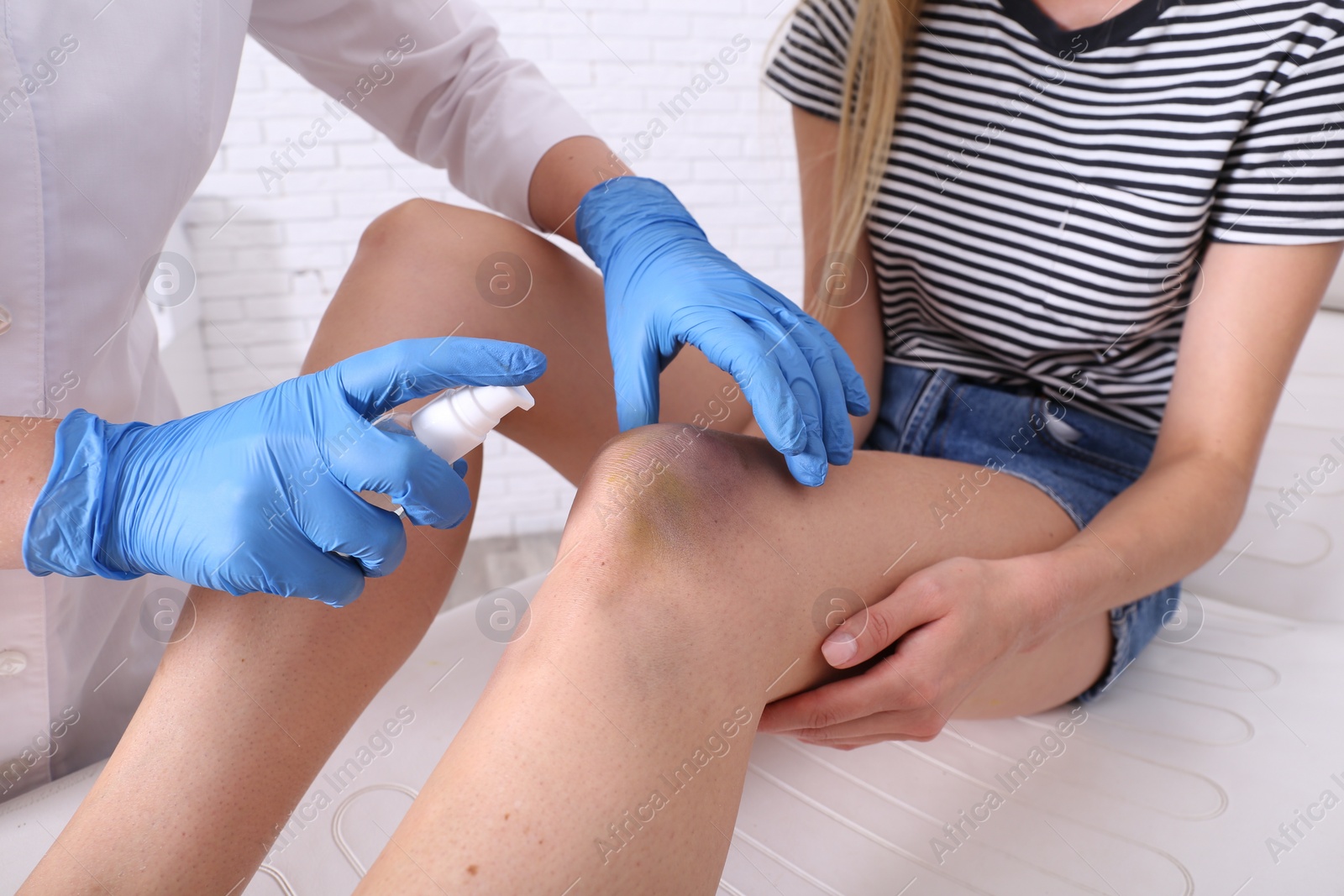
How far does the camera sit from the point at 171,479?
0.49 metres

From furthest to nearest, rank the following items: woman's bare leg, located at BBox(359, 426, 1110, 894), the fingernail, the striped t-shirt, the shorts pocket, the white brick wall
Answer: the white brick wall
the shorts pocket
the striped t-shirt
the fingernail
woman's bare leg, located at BBox(359, 426, 1110, 894)

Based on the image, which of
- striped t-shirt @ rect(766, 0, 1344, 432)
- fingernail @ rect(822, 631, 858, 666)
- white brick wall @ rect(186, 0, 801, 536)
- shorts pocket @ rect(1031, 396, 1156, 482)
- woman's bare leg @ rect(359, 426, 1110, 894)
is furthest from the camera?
white brick wall @ rect(186, 0, 801, 536)

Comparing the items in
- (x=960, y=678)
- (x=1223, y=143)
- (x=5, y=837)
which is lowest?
(x=5, y=837)

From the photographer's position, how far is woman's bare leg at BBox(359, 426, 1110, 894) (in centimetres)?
40

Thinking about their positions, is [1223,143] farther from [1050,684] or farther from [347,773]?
[347,773]

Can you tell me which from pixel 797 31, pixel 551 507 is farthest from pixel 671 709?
pixel 551 507

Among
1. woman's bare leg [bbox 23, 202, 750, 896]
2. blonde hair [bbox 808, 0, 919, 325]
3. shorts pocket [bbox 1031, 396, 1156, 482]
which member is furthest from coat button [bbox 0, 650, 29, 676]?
shorts pocket [bbox 1031, 396, 1156, 482]

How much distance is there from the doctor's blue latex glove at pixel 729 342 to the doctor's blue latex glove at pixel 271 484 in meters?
0.13

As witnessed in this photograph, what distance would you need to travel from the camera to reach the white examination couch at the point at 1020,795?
0.59 meters

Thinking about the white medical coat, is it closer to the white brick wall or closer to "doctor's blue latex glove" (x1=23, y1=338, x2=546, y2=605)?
"doctor's blue latex glove" (x1=23, y1=338, x2=546, y2=605)

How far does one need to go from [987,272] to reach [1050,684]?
386 mm

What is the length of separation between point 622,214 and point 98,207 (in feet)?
1.24

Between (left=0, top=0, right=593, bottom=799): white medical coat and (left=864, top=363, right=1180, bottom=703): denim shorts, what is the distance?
451mm

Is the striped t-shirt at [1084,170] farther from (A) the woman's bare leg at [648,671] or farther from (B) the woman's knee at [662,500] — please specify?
(B) the woman's knee at [662,500]
